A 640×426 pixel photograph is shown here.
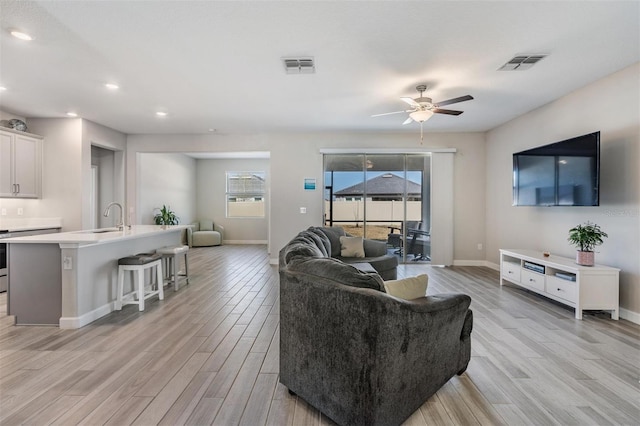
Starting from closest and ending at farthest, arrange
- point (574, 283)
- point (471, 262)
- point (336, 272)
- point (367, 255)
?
point (336, 272)
point (574, 283)
point (367, 255)
point (471, 262)

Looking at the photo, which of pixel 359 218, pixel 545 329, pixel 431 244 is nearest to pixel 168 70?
pixel 359 218

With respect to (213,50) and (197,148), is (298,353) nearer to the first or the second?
(213,50)

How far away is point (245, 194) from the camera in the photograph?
10.3 meters

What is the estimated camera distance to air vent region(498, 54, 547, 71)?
10.6 feet

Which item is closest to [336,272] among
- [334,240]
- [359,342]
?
[359,342]

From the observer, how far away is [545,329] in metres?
3.13

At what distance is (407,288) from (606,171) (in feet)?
11.7

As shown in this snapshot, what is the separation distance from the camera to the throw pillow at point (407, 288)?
186 cm

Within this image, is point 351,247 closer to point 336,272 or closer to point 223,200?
point 336,272

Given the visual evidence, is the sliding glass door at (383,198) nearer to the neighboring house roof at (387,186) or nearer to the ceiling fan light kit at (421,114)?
the neighboring house roof at (387,186)

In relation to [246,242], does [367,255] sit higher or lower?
higher

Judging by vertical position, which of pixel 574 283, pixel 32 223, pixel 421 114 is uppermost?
pixel 421 114

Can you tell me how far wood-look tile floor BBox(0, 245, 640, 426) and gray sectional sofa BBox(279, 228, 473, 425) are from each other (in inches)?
7.7

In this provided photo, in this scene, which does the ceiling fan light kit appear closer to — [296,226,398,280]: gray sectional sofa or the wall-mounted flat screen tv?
the wall-mounted flat screen tv
